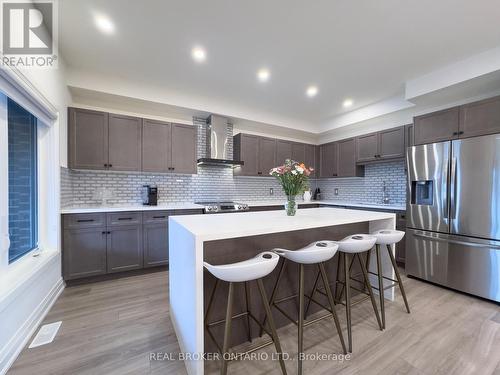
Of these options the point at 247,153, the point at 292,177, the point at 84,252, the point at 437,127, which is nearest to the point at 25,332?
the point at 84,252

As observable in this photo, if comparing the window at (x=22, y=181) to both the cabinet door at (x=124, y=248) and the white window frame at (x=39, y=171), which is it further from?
the cabinet door at (x=124, y=248)

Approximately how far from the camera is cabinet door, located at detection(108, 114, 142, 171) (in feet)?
10.8

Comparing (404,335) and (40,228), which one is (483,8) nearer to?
(404,335)

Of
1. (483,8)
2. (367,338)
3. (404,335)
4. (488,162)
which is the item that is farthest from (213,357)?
(483,8)

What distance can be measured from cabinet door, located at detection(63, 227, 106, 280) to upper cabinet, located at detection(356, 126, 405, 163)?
15.5 ft

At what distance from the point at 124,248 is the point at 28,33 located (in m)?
2.50

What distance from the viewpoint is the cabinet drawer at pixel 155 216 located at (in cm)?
323

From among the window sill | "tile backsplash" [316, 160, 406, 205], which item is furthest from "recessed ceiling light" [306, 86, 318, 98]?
the window sill

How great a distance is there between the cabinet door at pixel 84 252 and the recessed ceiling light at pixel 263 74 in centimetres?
302

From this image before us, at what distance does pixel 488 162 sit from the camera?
248cm

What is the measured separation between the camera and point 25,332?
178cm

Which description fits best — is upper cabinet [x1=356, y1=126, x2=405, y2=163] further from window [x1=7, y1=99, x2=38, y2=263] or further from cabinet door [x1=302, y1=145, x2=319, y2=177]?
window [x1=7, y1=99, x2=38, y2=263]

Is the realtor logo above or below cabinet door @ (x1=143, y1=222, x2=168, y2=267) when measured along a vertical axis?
above

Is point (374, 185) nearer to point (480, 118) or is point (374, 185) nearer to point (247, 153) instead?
point (480, 118)
